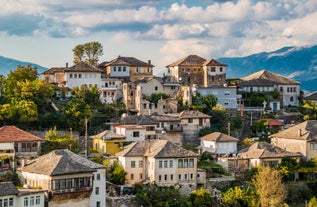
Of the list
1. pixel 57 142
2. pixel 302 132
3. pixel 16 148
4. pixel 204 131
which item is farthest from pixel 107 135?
pixel 302 132

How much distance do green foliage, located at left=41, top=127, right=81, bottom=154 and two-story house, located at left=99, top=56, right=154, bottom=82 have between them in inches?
1018

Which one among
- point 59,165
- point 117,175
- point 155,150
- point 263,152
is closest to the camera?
point 59,165

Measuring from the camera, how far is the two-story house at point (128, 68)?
90188mm

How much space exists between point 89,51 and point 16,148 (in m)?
Answer: 38.3

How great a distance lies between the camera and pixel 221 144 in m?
70.0

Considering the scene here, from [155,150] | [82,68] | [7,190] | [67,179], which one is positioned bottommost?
[7,190]

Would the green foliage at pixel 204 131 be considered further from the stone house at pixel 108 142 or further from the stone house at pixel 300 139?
the stone house at pixel 108 142

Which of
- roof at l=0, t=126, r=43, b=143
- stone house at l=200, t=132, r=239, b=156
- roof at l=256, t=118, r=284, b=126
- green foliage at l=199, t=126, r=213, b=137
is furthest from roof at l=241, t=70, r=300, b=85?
roof at l=0, t=126, r=43, b=143

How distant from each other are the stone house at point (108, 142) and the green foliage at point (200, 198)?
11.6 meters

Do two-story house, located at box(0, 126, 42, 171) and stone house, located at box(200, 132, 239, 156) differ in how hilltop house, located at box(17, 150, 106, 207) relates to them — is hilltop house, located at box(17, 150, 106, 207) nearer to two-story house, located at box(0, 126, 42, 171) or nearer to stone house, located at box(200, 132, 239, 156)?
two-story house, located at box(0, 126, 42, 171)

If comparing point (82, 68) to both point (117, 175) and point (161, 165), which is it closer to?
point (161, 165)

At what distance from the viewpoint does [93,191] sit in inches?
2127

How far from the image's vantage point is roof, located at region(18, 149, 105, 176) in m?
50.9

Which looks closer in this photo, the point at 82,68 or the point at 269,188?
the point at 269,188
